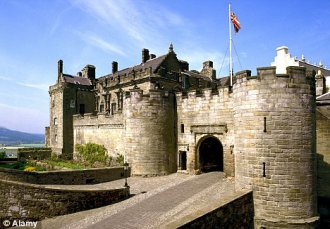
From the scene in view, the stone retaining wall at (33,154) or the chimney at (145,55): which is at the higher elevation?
the chimney at (145,55)

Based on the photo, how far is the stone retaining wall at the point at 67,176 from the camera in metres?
18.2

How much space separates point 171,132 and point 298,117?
409 inches

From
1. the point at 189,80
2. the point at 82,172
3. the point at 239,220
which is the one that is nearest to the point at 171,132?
the point at 82,172

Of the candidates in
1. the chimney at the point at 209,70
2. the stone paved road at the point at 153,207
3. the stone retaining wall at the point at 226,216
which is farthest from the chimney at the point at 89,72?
the stone retaining wall at the point at 226,216

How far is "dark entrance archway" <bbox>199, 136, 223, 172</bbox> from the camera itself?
20.6m

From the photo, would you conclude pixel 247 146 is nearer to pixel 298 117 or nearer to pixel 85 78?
pixel 298 117

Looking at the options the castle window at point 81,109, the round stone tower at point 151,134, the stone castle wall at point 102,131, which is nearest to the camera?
the round stone tower at point 151,134

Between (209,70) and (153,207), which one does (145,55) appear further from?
(153,207)

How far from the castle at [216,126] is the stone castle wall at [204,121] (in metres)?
0.06

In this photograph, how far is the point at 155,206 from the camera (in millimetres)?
14203

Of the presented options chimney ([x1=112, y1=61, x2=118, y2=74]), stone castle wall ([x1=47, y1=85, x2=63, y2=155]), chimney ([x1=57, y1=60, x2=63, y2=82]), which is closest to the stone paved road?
stone castle wall ([x1=47, y1=85, x2=63, y2=155])

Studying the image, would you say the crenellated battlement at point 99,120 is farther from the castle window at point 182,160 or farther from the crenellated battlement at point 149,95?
the castle window at point 182,160

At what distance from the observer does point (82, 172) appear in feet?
68.0

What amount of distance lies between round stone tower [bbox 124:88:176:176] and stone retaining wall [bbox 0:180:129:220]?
6.32 metres
